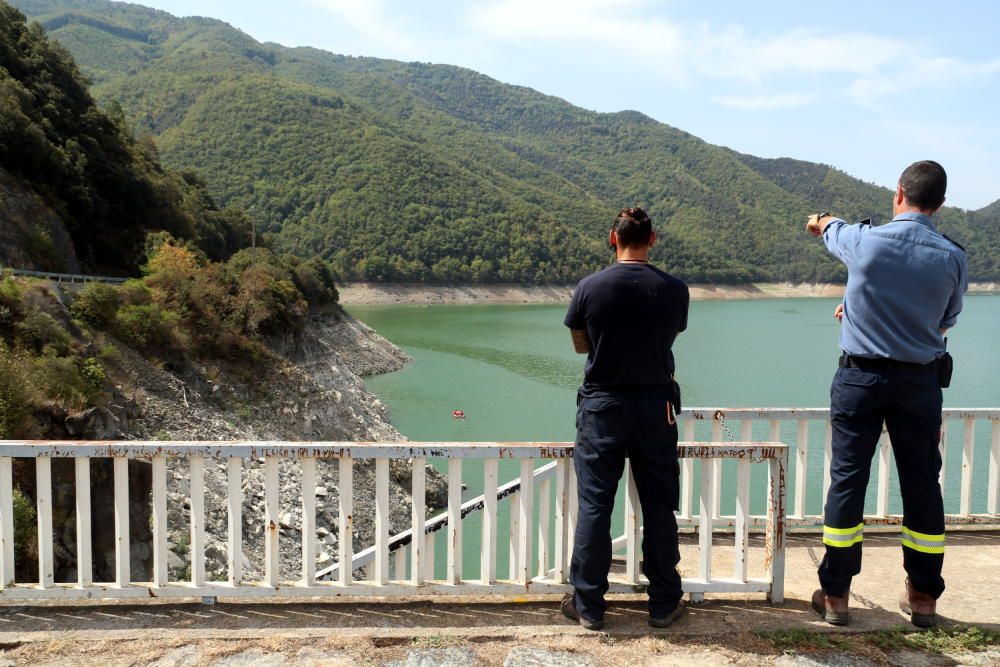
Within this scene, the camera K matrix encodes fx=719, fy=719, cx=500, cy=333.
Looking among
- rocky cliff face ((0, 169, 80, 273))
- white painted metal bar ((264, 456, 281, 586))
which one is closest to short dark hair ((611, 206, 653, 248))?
white painted metal bar ((264, 456, 281, 586))

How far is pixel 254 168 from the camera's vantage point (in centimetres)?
10044

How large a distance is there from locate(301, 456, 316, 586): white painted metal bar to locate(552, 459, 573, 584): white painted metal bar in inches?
45.9

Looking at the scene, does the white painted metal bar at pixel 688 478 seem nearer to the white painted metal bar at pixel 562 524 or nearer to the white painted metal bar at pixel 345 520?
the white painted metal bar at pixel 562 524

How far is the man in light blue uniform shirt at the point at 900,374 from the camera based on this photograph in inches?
124

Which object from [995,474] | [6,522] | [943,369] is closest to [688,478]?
[943,369]

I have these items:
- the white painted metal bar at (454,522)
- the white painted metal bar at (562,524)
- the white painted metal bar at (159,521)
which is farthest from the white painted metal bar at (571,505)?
Result: the white painted metal bar at (159,521)

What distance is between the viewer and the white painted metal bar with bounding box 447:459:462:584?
3457mm

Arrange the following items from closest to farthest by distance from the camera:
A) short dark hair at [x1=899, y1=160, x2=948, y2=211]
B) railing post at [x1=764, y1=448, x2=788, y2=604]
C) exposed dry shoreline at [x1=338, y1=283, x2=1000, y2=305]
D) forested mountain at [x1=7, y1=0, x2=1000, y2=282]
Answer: short dark hair at [x1=899, y1=160, x2=948, y2=211]
railing post at [x1=764, y1=448, x2=788, y2=604]
exposed dry shoreline at [x1=338, y1=283, x2=1000, y2=305]
forested mountain at [x1=7, y1=0, x2=1000, y2=282]

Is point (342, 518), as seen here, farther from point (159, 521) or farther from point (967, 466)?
point (967, 466)

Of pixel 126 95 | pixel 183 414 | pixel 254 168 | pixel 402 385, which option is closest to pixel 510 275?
pixel 254 168

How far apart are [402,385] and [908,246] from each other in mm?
29813

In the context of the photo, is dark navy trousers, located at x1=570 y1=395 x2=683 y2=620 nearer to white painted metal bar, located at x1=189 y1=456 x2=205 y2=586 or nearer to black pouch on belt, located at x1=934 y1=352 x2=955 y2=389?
black pouch on belt, located at x1=934 y1=352 x2=955 y2=389

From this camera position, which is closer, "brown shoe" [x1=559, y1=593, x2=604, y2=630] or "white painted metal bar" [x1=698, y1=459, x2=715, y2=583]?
"brown shoe" [x1=559, y1=593, x2=604, y2=630]

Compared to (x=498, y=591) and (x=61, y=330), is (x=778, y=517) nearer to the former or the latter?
(x=498, y=591)
